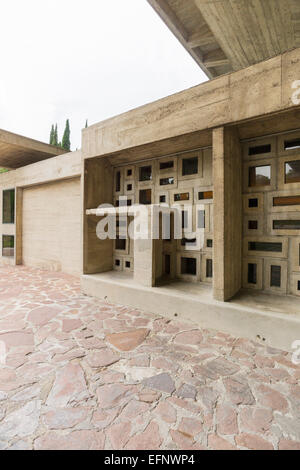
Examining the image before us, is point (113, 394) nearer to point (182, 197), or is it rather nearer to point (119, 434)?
point (119, 434)

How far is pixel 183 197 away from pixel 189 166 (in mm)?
711

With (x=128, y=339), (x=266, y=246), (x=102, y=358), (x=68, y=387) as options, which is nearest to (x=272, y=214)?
(x=266, y=246)

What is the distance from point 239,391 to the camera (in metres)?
2.41

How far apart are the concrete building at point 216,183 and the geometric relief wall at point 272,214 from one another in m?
0.02

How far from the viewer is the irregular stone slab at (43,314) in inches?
162

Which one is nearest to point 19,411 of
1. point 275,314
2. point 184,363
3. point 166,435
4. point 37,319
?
point 166,435

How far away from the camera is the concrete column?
12.6 ft

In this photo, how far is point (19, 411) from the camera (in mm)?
2115

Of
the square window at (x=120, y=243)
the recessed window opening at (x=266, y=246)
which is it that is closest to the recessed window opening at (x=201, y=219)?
the recessed window opening at (x=266, y=246)

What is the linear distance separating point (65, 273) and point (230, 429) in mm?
7249

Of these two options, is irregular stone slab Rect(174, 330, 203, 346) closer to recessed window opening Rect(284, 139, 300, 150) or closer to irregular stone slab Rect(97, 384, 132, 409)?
irregular stone slab Rect(97, 384, 132, 409)

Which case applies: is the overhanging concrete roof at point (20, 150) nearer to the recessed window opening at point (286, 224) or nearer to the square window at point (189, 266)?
the square window at point (189, 266)

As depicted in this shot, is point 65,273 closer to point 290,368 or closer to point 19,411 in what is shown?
point 19,411

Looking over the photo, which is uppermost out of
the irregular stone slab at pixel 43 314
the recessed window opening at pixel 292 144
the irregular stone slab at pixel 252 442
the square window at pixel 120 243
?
the recessed window opening at pixel 292 144
